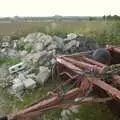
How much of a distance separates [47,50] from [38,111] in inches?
220

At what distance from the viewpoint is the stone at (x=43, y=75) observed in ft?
28.5

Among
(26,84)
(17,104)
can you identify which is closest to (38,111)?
(17,104)

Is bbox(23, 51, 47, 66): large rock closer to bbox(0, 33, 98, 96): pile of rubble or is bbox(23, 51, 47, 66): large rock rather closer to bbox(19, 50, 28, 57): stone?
bbox(0, 33, 98, 96): pile of rubble

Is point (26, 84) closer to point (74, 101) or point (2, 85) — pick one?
point (2, 85)

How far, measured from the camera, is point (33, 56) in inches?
397

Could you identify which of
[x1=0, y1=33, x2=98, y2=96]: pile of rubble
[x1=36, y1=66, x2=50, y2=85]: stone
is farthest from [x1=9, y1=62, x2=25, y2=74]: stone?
[x1=36, y1=66, x2=50, y2=85]: stone

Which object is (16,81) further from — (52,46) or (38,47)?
(38,47)

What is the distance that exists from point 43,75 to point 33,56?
1380mm

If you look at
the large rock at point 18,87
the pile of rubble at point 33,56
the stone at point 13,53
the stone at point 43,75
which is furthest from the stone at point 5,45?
the large rock at point 18,87

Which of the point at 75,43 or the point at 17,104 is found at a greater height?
the point at 75,43

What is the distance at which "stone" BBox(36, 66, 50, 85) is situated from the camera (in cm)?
870

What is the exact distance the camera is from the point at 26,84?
861cm

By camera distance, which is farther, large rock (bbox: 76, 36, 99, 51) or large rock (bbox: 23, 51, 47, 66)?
large rock (bbox: 76, 36, 99, 51)

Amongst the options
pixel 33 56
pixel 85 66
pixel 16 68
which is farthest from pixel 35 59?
pixel 85 66
